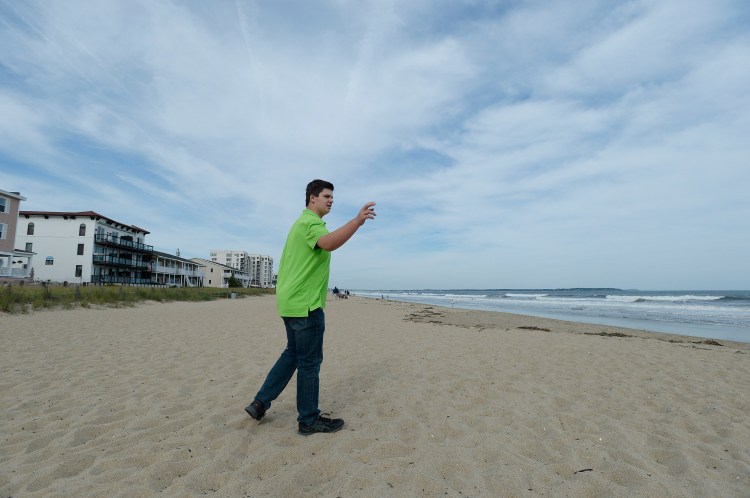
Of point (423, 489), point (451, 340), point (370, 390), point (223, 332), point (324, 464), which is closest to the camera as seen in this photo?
point (423, 489)

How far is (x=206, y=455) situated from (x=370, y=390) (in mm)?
2165

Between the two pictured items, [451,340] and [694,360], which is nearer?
[694,360]

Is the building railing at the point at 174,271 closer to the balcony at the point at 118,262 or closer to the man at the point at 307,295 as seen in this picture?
the balcony at the point at 118,262

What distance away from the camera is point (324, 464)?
265 cm

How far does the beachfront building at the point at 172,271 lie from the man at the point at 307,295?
57195mm

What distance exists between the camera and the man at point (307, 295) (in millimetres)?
3004

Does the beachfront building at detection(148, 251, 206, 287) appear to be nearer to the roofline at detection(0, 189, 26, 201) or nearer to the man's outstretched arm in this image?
the roofline at detection(0, 189, 26, 201)

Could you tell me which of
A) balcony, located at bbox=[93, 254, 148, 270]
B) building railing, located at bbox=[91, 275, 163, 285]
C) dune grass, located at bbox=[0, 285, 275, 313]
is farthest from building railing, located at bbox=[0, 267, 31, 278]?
dune grass, located at bbox=[0, 285, 275, 313]

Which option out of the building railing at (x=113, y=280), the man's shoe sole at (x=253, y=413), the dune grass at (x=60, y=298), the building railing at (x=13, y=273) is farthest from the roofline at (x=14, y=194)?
the man's shoe sole at (x=253, y=413)

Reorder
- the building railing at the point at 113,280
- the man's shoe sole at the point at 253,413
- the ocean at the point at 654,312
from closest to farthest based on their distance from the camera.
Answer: the man's shoe sole at the point at 253,413
the ocean at the point at 654,312
the building railing at the point at 113,280

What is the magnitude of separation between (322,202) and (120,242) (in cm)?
5518

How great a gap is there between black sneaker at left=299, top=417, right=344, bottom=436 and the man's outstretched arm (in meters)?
1.47

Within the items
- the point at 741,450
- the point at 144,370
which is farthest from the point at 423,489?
the point at 144,370

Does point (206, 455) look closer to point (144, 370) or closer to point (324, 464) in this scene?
point (324, 464)
